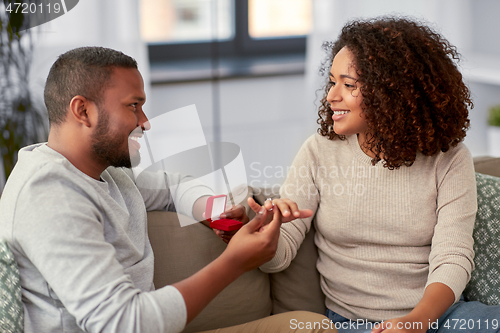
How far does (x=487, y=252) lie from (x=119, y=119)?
41.4 inches

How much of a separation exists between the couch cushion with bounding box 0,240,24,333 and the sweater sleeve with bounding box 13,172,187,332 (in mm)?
55

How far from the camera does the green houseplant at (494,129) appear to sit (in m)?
3.11

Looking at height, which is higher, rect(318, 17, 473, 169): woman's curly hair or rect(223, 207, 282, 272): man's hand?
rect(318, 17, 473, 169): woman's curly hair

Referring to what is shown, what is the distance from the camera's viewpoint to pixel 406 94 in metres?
1.19

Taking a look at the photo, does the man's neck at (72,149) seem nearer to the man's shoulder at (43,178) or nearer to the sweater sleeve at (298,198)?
the man's shoulder at (43,178)

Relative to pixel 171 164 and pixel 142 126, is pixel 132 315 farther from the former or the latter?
pixel 171 164

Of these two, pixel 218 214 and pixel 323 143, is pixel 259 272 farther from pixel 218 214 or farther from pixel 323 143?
pixel 323 143

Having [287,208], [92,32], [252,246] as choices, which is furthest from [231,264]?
[92,32]

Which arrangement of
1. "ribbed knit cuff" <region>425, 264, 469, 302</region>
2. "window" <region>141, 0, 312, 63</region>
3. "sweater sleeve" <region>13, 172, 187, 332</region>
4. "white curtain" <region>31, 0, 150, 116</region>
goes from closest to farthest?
"sweater sleeve" <region>13, 172, 187, 332</region> → "ribbed knit cuff" <region>425, 264, 469, 302</region> → "white curtain" <region>31, 0, 150, 116</region> → "window" <region>141, 0, 312, 63</region>

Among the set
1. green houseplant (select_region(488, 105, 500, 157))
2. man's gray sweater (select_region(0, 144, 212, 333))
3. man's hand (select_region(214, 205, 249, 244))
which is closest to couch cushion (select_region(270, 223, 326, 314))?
man's hand (select_region(214, 205, 249, 244))

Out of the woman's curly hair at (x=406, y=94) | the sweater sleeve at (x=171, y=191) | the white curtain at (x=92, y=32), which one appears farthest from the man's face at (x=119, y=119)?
the white curtain at (x=92, y=32)

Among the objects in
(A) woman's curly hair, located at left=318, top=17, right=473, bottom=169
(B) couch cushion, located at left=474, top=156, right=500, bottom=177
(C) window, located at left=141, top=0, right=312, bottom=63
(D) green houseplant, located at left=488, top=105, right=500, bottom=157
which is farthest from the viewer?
(D) green houseplant, located at left=488, top=105, right=500, bottom=157

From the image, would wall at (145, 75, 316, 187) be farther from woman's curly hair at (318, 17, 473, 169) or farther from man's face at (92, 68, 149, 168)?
man's face at (92, 68, 149, 168)

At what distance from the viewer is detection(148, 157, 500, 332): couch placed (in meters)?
1.25
